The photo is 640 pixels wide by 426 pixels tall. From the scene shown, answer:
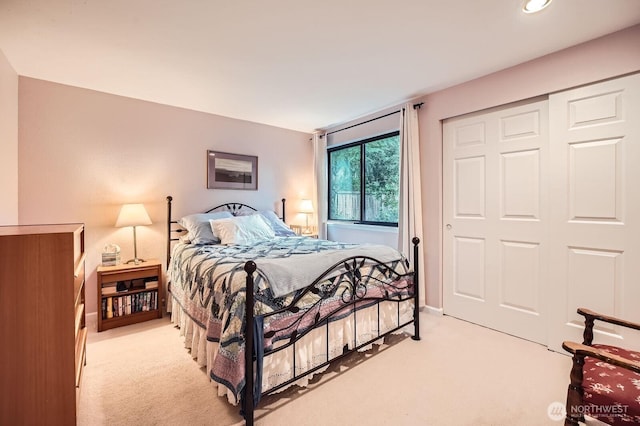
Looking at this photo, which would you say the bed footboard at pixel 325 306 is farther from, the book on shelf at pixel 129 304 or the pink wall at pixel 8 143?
the pink wall at pixel 8 143

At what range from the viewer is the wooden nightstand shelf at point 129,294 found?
284 centimetres

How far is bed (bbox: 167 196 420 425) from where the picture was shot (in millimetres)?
1603

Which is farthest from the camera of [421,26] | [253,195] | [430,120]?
[253,195]

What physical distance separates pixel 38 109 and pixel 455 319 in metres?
4.82

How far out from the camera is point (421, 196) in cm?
335

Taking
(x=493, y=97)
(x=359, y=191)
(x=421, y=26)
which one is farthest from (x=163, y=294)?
(x=493, y=97)

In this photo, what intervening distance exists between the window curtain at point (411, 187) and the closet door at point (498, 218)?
0.92ft

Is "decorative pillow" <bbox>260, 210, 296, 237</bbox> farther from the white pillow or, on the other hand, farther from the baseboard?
the baseboard

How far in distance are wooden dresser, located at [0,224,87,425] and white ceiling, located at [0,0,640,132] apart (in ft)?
5.09

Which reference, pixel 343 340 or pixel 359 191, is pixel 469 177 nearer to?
pixel 359 191

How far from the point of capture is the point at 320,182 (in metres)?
4.75

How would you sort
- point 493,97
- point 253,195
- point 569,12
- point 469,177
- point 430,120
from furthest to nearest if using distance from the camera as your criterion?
point 253,195
point 430,120
point 469,177
point 493,97
point 569,12

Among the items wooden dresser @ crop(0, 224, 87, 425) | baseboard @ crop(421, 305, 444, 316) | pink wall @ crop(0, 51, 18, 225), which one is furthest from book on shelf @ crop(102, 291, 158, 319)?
baseboard @ crop(421, 305, 444, 316)

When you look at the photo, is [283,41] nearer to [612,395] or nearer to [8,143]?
[8,143]
